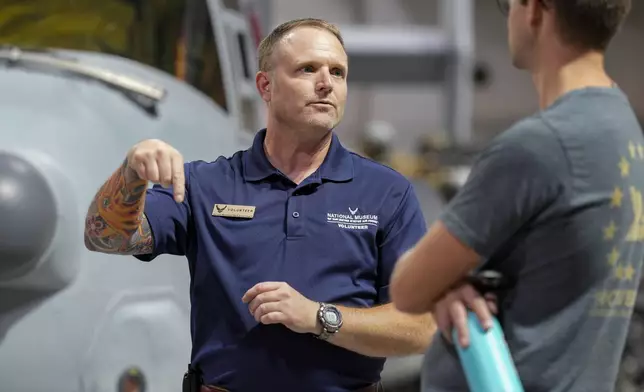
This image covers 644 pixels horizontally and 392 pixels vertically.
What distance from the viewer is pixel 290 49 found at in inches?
75.5

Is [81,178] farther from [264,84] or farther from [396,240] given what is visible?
[396,240]

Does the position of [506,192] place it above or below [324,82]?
below

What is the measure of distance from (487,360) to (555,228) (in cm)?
20

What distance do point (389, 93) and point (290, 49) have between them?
39.5 ft

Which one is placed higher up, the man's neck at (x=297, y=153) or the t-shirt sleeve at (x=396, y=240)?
the man's neck at (x=297, y=153)

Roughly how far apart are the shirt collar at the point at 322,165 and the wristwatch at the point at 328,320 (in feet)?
0.91

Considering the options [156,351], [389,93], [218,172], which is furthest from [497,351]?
[389,93]

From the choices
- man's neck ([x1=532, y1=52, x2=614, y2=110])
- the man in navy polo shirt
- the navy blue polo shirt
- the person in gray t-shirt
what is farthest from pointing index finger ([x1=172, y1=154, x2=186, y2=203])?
man's neck ([x1=532, y1=52, x2=614, y2=110])

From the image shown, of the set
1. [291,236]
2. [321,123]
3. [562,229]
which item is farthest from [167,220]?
[562,229]

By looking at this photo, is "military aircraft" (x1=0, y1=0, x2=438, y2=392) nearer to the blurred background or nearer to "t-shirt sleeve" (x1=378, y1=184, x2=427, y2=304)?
the blurred background

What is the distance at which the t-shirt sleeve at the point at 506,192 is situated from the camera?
1.35m

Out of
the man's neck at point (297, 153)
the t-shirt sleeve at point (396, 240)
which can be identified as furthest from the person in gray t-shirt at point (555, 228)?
the man's neck at point (297, 153)

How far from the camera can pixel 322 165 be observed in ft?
6.41

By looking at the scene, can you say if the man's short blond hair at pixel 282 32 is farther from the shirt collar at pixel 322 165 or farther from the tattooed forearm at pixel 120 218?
the tattooed forearm at pixel 120 218
